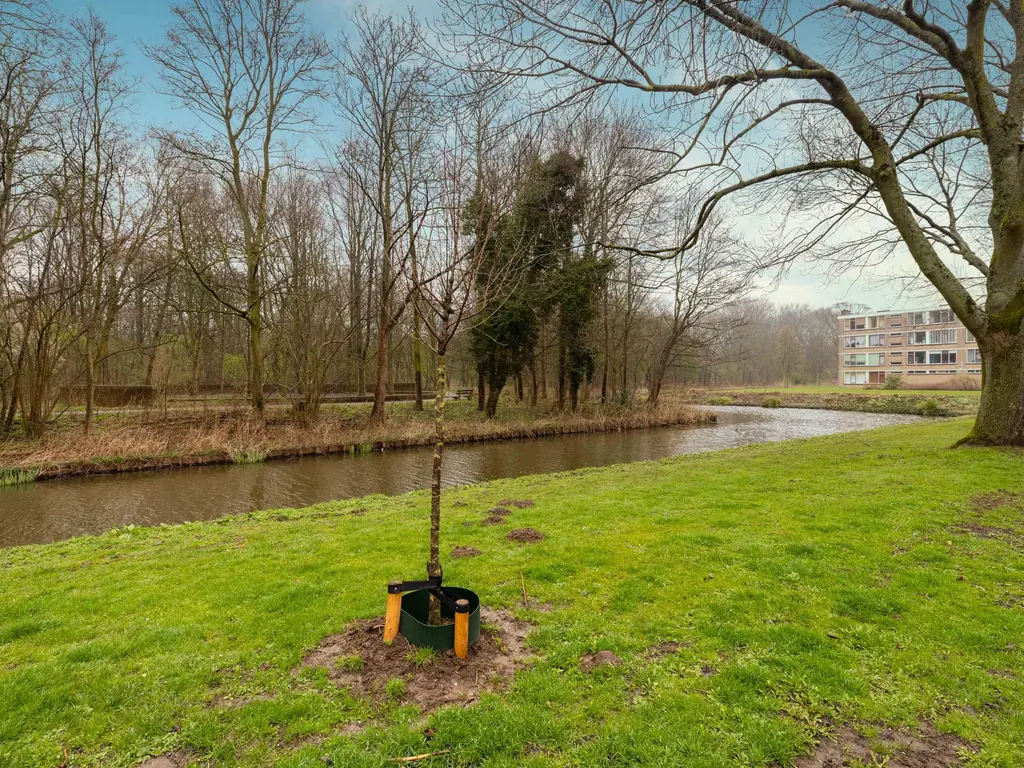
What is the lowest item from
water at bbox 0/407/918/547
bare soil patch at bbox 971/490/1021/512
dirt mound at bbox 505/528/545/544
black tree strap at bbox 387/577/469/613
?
water at bbox 0/407/918/547

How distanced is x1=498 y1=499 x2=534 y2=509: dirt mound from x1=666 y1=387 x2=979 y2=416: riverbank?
75.5 feet

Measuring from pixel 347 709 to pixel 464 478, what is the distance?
10261mm

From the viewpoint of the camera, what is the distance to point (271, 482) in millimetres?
12336

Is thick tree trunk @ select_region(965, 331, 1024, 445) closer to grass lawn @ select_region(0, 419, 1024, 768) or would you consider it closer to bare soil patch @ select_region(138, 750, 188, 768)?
grass lawn @ select_region(0, 419, 1024, 768)

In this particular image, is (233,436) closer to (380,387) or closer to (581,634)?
(380,387)

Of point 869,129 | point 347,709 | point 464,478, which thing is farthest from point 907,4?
point 464,478

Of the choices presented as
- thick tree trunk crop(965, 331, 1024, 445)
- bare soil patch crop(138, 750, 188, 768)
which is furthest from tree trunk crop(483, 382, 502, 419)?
bare soil patch crop(138, 750, 188, 768)

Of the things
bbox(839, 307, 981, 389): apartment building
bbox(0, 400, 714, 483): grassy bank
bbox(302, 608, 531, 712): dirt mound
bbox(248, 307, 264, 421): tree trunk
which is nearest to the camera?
bbox(302, 608, 531, 712): dirt mound

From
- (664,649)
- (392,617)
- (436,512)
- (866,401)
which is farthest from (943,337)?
(392,617)

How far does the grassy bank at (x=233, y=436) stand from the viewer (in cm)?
1273

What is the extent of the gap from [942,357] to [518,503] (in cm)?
7046

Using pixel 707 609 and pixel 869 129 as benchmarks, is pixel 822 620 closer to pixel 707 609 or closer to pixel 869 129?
pixel 707 609

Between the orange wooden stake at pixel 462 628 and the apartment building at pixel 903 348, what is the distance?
193ft

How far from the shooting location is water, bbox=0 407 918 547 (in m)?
9.28
